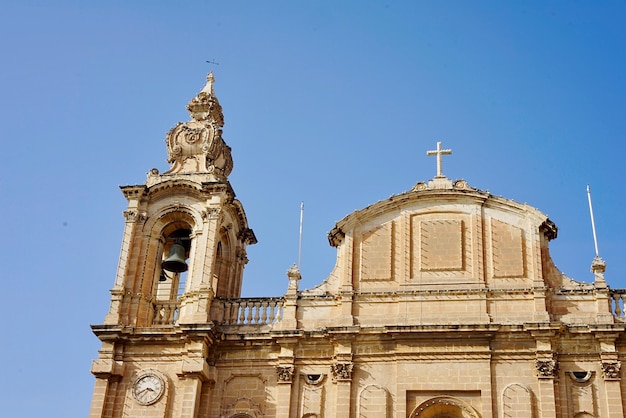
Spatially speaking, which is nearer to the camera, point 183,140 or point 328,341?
point 328,341

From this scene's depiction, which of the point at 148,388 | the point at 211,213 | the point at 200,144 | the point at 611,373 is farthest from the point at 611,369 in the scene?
the point at 200,144

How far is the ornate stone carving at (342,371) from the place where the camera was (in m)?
22.5

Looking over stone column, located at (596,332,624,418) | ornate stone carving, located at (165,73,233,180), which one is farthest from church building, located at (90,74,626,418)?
ornate stone carving, located at (165,73,233,180)

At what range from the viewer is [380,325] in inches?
904

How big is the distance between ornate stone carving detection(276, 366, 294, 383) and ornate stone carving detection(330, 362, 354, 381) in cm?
104

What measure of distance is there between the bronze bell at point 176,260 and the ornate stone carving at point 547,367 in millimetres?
9621

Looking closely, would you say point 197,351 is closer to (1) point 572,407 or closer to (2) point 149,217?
(2) point 149,217

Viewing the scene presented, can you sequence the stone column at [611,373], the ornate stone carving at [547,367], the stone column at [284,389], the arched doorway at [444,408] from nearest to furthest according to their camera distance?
1. the stone column at [611,373]
2. the ornate stone carving at [547,367]
3. the arched doorway at [444,408]
4. the stone column at [284,389]

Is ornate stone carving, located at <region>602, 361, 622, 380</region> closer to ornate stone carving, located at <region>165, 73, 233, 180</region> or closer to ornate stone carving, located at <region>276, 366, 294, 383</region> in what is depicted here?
ornate stone carving, located at <region>276, 366, 294, 383</region>

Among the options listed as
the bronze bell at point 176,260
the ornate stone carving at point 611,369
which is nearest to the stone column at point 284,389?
the bronze bell at point 176,260

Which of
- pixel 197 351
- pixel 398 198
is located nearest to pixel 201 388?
pixel 197 351

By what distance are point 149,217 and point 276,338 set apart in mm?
5165

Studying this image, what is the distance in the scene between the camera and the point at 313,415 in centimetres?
2238

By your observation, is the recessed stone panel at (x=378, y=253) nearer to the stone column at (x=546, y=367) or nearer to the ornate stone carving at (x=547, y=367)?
the stone column at (x=546, y=367)
